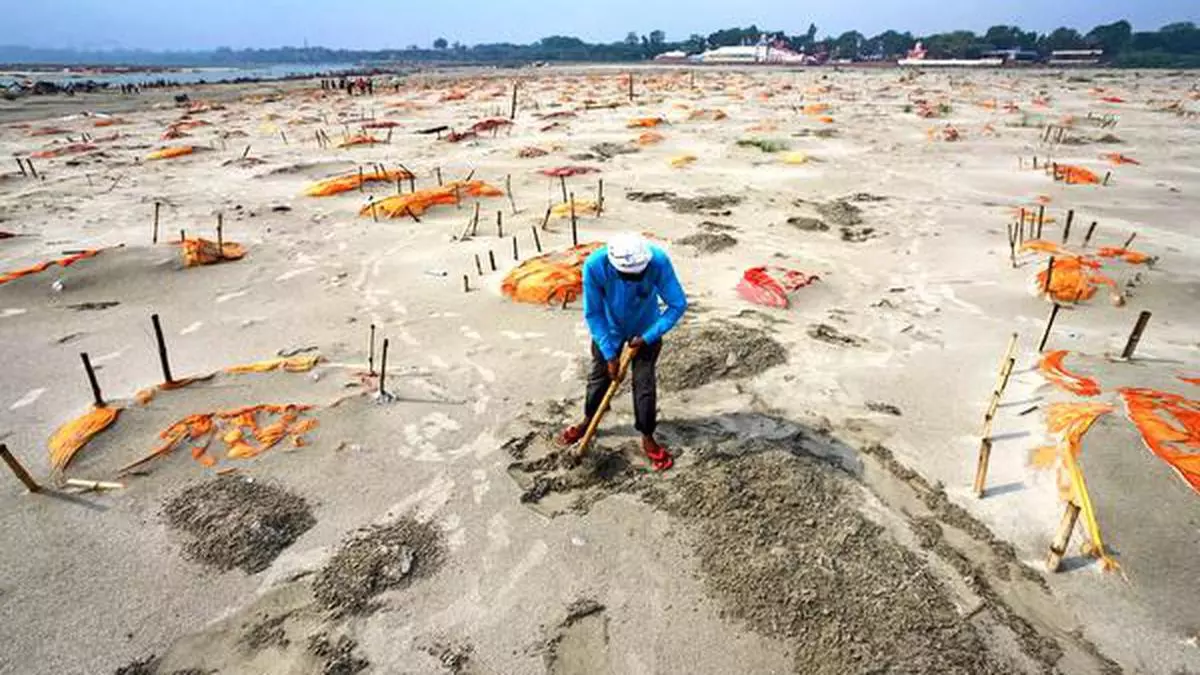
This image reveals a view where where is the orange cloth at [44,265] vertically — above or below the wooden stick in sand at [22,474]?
above

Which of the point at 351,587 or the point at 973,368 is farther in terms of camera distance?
the point at 973,368

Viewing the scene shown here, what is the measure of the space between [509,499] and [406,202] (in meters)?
9.12

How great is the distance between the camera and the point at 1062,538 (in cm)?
375

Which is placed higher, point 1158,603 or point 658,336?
point 658,336

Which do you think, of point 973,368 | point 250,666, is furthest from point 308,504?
point 973,368

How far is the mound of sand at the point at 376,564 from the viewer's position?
12.6 ft

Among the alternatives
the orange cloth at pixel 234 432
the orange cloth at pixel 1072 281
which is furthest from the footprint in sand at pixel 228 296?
the orange cloth at pixel 1072 281

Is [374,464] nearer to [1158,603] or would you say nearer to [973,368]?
[1158,603]

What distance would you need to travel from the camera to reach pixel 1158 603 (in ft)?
12.0

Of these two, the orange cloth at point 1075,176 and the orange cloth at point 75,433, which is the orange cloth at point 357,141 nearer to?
the orange cloth at point 75,433

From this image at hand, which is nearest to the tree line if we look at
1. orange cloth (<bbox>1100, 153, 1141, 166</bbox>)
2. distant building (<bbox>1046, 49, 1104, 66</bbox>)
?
distant building (<bbox>1046, 49, 1104, 66</bbox>)

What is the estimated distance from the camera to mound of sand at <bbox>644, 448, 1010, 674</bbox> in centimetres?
333

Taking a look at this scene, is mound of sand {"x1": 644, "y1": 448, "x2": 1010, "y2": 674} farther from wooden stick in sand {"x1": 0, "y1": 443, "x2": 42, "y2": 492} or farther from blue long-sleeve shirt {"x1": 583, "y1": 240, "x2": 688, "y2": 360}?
wooden stick in sand {"x1": 0, "y1": 443, "x2": 42, "y2": 492}

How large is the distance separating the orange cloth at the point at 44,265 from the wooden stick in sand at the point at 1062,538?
40.6 ft
